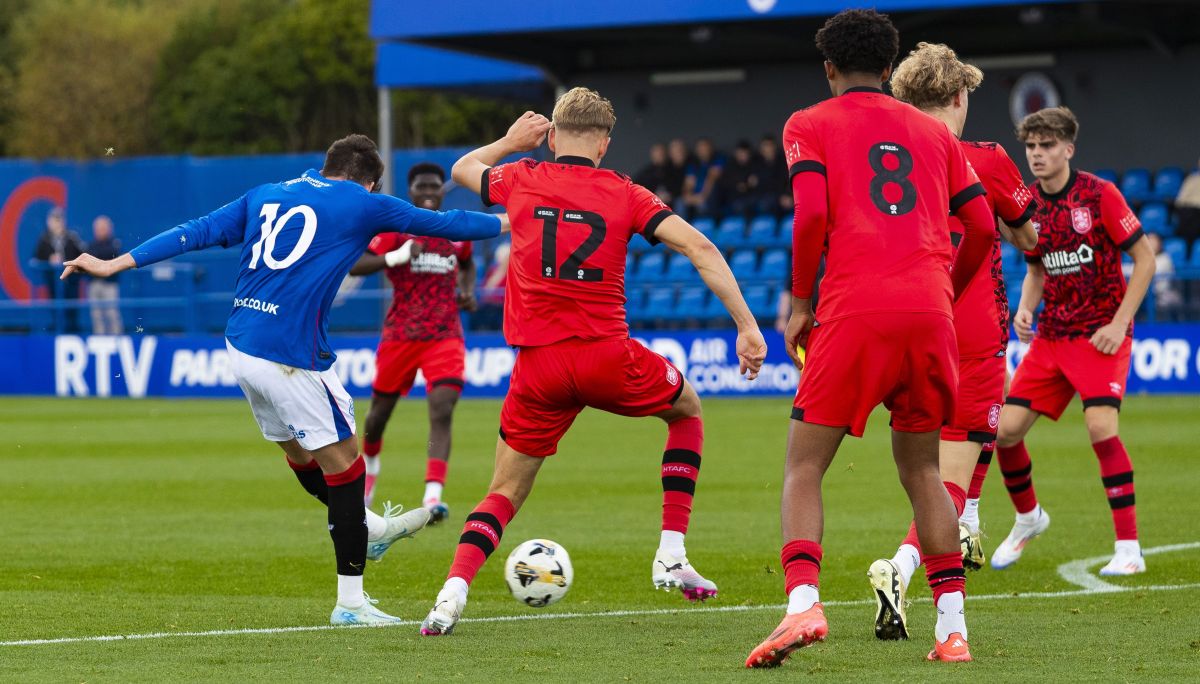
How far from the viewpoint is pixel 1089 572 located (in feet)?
29.3

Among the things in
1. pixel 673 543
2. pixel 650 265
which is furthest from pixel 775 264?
pixel 673 543

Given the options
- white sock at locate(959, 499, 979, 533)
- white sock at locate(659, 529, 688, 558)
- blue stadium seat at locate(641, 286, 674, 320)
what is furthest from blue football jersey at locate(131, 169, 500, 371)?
blue stadium seat at locate(641, 286, 674, 320)

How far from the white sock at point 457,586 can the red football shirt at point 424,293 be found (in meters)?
5.16

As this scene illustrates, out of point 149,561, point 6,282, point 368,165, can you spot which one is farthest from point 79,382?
point 368,165

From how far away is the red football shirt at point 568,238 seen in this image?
7125mm

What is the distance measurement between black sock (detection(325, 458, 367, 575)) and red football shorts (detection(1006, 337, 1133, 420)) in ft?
11.6

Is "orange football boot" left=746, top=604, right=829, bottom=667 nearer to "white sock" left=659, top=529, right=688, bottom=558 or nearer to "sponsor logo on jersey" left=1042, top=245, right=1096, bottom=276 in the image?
"white sock" left=659, top=529, right=688, bottom=558

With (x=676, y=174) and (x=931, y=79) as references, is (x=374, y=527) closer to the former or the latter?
(x=931, y=79)

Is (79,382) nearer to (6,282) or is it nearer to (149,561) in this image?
(6,282)

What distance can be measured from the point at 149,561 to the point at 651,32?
20.3 m

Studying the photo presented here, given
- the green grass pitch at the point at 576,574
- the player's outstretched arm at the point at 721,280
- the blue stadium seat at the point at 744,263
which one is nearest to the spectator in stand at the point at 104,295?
the blue stadium seat at the point at 744,263

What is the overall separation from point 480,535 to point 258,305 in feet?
4.47

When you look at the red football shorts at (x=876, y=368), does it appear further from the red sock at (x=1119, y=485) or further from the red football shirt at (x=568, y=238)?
the red sock at (x=1119, y=485)

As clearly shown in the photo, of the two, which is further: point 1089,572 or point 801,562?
point 1089,572
